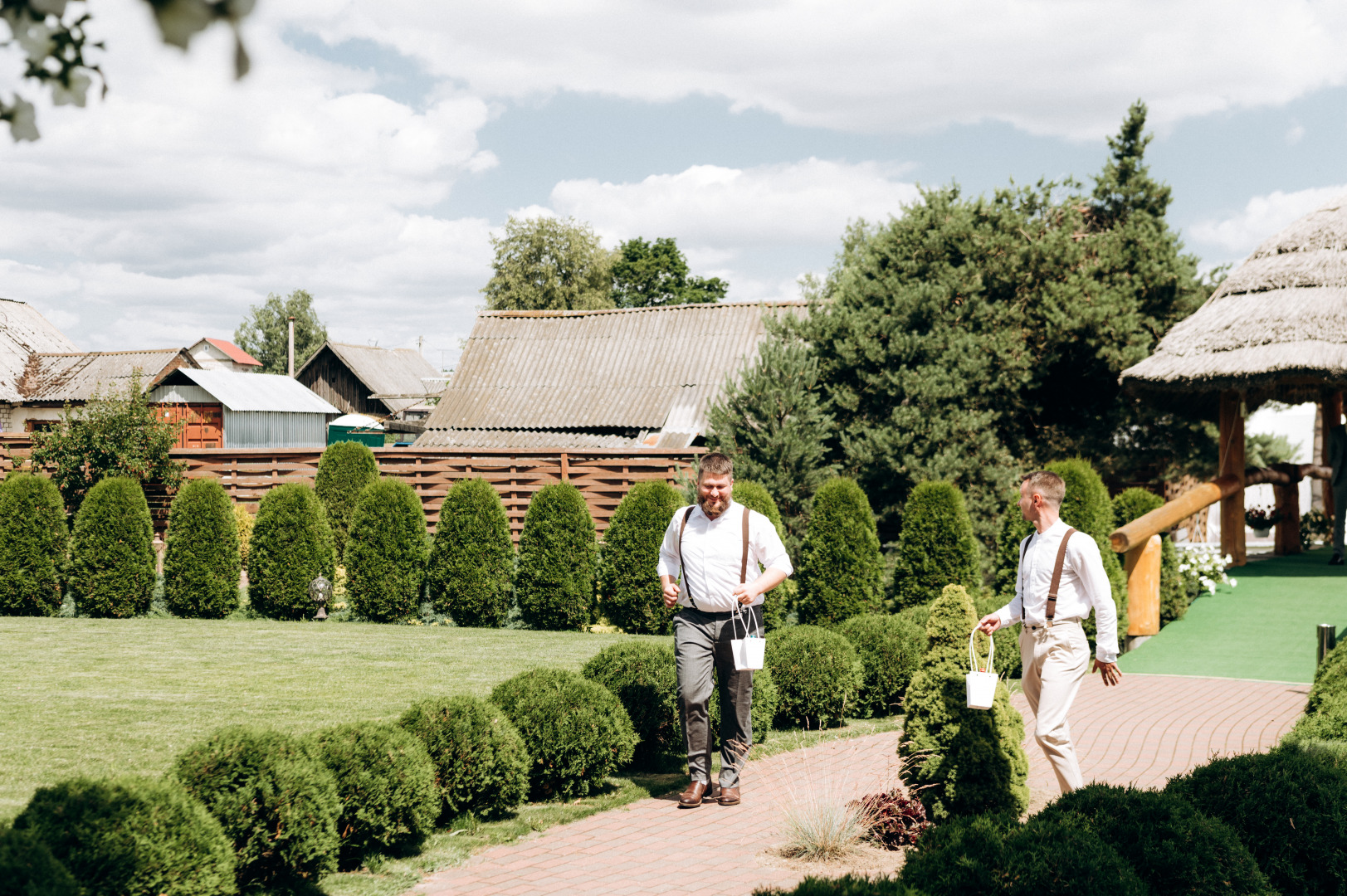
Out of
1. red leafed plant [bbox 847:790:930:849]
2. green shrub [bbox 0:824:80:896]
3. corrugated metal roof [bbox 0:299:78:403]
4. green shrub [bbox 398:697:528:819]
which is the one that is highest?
corrugated metal roof [bbox 0:299:78:403]

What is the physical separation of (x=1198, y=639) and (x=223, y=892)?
1128 cm

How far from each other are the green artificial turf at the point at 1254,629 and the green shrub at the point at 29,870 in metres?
10.5

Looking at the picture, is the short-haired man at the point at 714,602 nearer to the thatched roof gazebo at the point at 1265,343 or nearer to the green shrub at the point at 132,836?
the green shrub at the point at 132,836

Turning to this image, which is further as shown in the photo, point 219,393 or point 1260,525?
point 219,393

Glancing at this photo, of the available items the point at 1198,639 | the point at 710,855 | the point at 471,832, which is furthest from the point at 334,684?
the point at 1198,639

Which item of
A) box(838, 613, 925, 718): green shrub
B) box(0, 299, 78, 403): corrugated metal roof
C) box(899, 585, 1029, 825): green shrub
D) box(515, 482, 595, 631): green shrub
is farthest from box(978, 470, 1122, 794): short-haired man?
box(0, 299, 78, 403): corrugated metal roof

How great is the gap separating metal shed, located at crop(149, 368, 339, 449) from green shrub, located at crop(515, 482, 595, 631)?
26.5 meters

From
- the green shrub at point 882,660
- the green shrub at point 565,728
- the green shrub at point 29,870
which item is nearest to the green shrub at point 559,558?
the green shrub at point 882,660

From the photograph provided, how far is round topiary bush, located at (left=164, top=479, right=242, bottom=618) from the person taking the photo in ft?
46.7

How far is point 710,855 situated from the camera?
5438 mm

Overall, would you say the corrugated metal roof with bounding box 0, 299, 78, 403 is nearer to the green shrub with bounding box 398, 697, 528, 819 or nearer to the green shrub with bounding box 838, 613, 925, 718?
the green shrub with bounding box 838, 613, 925, 718

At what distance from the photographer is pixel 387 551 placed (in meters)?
14.1

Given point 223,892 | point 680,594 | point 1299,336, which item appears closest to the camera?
point 223,892

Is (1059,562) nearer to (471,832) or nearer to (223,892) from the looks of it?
(471,832)
